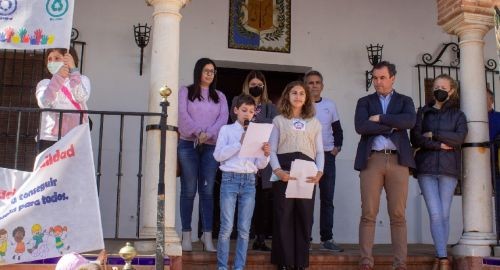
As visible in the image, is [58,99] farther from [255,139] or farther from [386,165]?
[386,165]

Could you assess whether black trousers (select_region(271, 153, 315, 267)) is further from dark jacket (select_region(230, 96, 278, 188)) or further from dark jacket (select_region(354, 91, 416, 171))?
dark jacket (select_region(354, 91, 416, 171))

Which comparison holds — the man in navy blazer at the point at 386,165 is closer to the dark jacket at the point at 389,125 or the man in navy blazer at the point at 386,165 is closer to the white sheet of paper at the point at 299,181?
the dark jacket at the point at 389,125

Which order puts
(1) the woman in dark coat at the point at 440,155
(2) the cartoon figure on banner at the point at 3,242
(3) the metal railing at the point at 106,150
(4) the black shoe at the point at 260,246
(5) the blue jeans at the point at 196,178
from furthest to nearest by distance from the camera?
(3) the metal railing at the point at 106,150 < (4) the black shoe at the point at 260,246 < (1) the woman in dark coat at the point at 440,155 < (5) the blue jeans at the point at 196,178 < (2) the cartoon figure on banner at the point at 3,242

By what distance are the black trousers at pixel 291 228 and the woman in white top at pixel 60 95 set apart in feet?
6.10

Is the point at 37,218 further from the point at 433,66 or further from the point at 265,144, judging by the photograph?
the point at 433,66

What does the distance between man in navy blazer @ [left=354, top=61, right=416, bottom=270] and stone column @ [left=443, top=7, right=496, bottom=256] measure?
1.01 metres

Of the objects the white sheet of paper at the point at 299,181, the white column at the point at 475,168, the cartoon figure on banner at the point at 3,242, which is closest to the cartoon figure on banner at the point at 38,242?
the cartoon figure on banner at the point at 3,242

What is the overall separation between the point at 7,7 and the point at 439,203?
4355mm

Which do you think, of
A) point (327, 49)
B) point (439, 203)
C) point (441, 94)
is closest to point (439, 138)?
point (441, 94)

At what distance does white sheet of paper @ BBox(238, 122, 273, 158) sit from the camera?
5.23 meters

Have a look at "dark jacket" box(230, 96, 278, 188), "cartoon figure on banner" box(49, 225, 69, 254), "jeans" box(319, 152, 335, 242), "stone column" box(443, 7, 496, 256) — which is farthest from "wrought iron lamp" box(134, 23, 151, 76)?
"stone column" box(443, 7, 496, 256)

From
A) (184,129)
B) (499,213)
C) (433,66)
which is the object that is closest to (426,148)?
(499,213)

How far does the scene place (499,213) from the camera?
6.29 meters

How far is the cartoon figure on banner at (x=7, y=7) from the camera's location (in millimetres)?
5480
